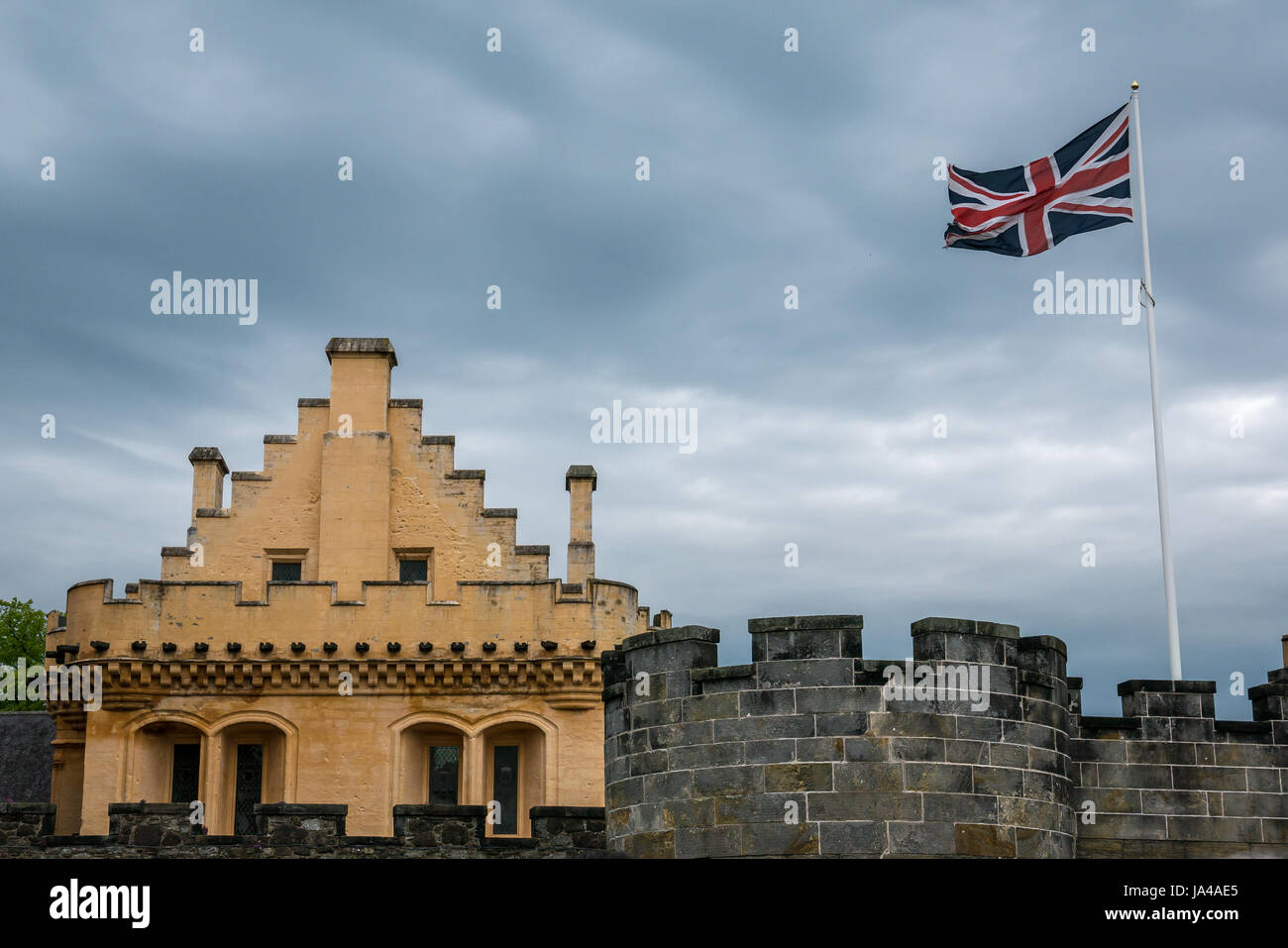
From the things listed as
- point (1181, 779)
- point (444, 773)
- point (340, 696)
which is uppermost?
point (340, 696)

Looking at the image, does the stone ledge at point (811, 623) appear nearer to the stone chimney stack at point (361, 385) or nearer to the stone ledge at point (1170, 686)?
the stone ledge at point (1170, 686)

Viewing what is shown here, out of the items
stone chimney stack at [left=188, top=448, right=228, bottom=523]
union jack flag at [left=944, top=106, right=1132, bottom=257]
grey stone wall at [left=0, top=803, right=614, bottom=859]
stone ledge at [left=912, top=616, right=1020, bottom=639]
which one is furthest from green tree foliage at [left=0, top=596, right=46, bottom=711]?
stone ledge at [left=912, top=616, right=1020, bottom=639]

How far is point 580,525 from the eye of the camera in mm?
36500

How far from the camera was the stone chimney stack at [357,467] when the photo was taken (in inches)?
1422

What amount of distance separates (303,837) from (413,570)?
1537cm

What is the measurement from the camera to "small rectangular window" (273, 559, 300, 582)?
36.6 m

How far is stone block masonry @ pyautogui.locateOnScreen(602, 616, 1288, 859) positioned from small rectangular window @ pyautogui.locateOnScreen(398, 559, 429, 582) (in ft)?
62.4

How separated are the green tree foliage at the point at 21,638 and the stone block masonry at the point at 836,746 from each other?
33585 mm

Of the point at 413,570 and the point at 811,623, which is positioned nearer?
the point at 811,623

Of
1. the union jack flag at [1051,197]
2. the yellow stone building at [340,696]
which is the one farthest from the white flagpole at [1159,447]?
the yellow stone building at [340,696]

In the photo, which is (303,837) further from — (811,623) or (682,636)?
(811,623)

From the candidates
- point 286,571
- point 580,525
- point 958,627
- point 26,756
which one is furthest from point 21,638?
point 958,627
